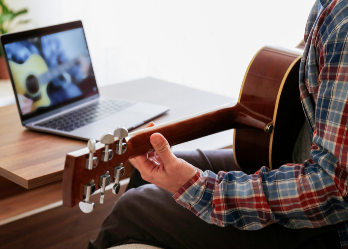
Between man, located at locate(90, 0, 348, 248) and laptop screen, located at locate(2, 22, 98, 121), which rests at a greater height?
laptop screen, located at locate(2, 22, 98, 121)

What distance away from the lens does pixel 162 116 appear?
1.10 m

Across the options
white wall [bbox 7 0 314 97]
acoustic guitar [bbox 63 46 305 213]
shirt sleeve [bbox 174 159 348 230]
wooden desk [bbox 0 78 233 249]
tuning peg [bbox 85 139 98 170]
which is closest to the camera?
Answer: tuning peg [bbox 85 139 98 170]

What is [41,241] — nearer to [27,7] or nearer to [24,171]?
[24,171]

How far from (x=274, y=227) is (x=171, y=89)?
68 centimetres

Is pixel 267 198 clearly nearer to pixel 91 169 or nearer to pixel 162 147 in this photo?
pixel 162 147

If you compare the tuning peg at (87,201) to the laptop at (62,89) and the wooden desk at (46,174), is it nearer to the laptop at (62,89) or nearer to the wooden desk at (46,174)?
the wooden desk at (46,174)

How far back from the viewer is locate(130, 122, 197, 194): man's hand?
2.36ft

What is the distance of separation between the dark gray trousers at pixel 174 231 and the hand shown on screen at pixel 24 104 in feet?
1.18

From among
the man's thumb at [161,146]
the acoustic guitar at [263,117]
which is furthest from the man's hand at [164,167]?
the acoustic guitar at [263,117]

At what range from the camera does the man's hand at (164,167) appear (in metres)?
0.72

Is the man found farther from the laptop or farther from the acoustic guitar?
the laptop

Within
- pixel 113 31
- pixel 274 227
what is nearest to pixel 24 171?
pixel 274 227

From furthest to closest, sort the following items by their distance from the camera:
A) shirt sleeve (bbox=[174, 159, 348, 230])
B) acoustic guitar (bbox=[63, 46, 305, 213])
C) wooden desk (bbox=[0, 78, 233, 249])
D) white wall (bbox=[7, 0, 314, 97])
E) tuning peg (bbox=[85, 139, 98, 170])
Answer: white wall (bbox=[7, 0, 314, 97]) → acoustic guitar (bbox=[63, 46, 305, 213]) → wooden desk (bbox=[0, 78, 233, 249]) → shirt sleeve (bbox=[174, 159, 348, 230]) → tuning peg (bbox=[85, 139, 98, 170])

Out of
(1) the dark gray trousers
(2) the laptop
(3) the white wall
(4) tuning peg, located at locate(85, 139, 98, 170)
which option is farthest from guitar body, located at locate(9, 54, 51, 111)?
(3) the white wall
